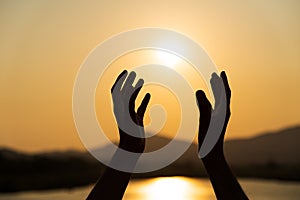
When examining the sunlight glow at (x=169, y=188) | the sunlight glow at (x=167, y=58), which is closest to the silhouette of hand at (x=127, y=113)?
the sunlight glow at (x=167, y=58)

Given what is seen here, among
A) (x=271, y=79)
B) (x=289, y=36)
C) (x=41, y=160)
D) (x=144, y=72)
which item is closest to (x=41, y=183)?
(x=41, y=160)

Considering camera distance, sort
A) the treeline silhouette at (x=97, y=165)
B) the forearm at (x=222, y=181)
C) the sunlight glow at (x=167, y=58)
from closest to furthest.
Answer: the forearm at (x=222, y=181), the sunlight glow at (x=167, y=58), the treeline silhouette at (x=97, y=165)

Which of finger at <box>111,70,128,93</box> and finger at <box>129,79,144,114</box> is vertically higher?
finger at <box>111,70,128,93</box>

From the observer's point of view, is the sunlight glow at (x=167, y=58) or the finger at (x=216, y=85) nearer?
the finger at (x=216, y=85)

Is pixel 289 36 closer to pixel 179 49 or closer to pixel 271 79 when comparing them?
pixel 271 79

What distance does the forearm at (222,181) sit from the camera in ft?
2.37

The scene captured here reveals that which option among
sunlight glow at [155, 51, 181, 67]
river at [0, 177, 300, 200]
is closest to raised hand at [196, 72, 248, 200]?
sunlight glow at [155, 51, 181, 67]

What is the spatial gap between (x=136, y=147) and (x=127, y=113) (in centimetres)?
6

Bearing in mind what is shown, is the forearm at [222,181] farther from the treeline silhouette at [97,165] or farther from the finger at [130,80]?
the treeline silhouette at [97,165]

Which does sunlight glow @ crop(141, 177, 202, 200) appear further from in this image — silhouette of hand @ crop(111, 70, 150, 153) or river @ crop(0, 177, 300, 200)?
silhouette of hand @ crop(111, 70, 150, 153)

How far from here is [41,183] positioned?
125 cm

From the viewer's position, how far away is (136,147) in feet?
2.61

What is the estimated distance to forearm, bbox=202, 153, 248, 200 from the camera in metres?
0.72

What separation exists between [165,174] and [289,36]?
0.54 metres
